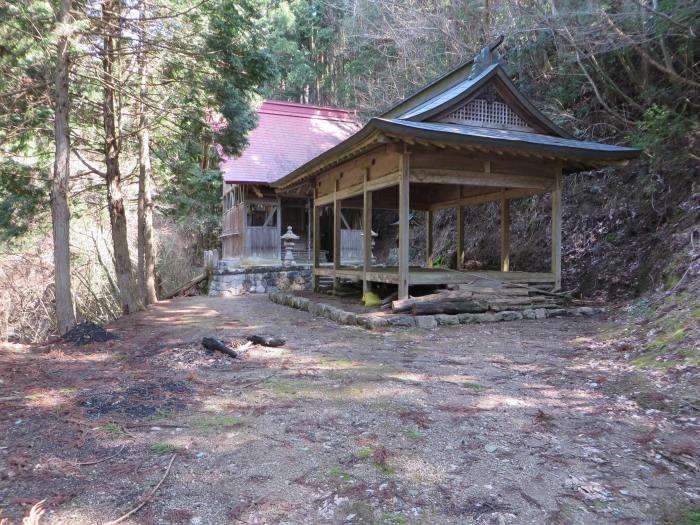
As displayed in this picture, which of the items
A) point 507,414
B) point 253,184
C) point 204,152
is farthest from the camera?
point 253,184

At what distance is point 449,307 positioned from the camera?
781cm

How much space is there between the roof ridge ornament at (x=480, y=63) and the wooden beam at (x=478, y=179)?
210 centimetres

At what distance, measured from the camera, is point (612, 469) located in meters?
2.62

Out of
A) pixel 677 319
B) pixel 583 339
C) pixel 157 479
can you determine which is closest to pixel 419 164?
pixel 583 339

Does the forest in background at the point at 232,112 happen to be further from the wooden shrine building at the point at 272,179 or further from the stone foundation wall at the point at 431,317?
the wooden shrine building at the point at 272,179

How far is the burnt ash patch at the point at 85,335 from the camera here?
649 centimetres

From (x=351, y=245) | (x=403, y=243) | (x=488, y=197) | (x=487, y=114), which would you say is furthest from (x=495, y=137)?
(x=351, y=245)

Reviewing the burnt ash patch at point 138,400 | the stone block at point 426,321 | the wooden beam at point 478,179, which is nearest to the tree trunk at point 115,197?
the wooden beam at point 478,179

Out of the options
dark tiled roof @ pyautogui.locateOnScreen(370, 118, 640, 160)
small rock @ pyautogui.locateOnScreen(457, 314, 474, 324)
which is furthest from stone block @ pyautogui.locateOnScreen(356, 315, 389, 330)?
dark tiled roof @ pyautogui.locateOnScreen(370, 118, 640, 160)

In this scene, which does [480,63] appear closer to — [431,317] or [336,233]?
[336,233]

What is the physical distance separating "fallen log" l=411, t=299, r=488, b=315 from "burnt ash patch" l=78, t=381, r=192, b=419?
14.3 feet

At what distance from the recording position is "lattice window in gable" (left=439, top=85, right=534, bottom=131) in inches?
342

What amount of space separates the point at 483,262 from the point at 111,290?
1125 cm

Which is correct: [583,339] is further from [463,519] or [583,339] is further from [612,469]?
[463,519]
